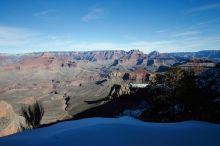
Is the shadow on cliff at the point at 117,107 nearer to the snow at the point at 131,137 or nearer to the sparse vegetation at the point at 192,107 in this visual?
the sparse vegetation at the point at 192,107

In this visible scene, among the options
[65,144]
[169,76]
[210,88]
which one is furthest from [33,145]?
[169,76]

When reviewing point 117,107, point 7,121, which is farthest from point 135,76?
point 7,121

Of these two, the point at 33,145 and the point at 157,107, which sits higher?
the point at 33,145

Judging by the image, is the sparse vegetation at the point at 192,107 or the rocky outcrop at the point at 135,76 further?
the rocky outcrop at the point at 135,76

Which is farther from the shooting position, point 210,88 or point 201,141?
point 210,88

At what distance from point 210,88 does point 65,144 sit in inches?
448

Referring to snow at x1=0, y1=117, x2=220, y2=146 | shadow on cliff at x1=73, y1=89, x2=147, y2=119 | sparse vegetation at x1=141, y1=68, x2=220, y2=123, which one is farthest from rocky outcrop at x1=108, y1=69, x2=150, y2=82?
snow at x1=0, y1=117, x2=220, y2=146

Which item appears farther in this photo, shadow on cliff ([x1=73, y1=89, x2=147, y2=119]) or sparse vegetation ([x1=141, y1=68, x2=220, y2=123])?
shadow on cliff ([x1=73, y1=89, x2=147, y2=119])

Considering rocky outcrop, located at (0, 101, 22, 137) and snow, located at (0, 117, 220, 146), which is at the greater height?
snow, located at (0, 117, 220, 146)

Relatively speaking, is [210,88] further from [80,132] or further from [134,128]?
[80,132]

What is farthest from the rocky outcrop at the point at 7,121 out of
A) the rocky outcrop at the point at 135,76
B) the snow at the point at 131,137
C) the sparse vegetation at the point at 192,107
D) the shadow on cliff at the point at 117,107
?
the rocky outcrop at the point at 135,76

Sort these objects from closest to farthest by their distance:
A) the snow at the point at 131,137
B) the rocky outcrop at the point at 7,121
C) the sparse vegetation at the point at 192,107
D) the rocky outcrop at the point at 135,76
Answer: the snow at the point at 131,137 → the sparse vegetation at the point at 192,107 → the rocky outcrop at the point at 7,121 → the rocky outcrop at the point at 135,76

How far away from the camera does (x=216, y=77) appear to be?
1853cm

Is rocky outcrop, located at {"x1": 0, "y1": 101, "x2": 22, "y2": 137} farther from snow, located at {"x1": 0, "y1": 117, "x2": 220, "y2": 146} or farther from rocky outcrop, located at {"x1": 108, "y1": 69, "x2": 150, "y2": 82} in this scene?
rocky outcrop, located at {"x1": 108, "y1": 69, "x2": 150, "y2": 82}
